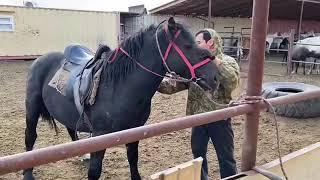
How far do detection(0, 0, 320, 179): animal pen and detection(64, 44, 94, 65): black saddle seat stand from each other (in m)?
1.93

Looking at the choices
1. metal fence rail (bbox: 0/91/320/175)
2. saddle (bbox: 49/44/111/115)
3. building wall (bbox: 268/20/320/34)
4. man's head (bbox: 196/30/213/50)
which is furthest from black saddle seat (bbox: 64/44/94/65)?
building wall (bbox: 268/20/320/34)

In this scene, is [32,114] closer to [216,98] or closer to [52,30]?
[216,98]

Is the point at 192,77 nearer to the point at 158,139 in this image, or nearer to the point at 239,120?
the point at 158,139

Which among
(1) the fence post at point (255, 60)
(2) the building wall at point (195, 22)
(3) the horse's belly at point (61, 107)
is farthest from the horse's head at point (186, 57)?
(2) the building wall at point (195, 22)

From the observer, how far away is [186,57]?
2.47m

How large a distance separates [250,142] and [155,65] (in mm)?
1023

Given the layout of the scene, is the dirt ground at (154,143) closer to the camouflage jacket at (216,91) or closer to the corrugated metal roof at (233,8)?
the camouflage jacket at (216,91)

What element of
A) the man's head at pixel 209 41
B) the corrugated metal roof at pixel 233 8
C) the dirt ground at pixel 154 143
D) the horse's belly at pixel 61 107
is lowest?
the dirt ground at pixel 154 143

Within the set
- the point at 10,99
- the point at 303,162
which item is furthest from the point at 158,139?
the point at 10,99

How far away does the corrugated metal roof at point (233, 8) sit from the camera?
51.8 feet

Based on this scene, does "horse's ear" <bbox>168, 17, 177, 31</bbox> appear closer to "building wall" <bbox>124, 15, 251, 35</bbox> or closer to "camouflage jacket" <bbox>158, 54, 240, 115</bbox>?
"camouflage jacket" <bbox>158, 54, 240, 115</bbox>

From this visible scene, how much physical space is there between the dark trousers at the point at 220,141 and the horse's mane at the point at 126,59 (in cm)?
78

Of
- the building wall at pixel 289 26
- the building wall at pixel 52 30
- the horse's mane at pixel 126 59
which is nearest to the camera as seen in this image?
the horse's mane at pixel 126 59

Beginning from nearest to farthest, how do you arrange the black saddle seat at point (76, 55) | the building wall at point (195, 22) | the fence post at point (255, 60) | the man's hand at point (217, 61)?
the fence post at point (255, 60)
the man's hand at point (217, 61)
the black saddle seat at point (76, 55)
the building wall at point (195, 22)
